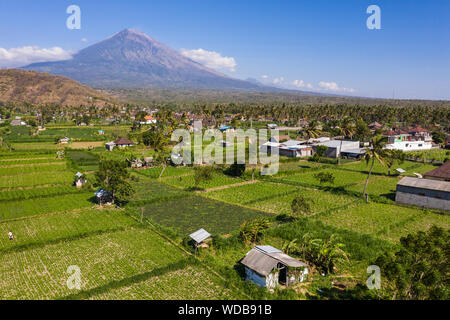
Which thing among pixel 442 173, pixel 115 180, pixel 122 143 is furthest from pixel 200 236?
pixel 122 143

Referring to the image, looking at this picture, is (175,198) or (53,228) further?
(175,198)

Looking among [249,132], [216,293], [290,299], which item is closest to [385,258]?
[290,299]

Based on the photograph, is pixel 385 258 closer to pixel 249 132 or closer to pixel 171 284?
pixel 171 284

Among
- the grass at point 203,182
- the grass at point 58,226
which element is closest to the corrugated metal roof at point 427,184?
the grass at point 203,182

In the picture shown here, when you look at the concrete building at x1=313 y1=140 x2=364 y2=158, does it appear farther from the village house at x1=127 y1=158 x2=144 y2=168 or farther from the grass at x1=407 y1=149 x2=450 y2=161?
the village house at x1=127 y1=158 x2=144 y2=168

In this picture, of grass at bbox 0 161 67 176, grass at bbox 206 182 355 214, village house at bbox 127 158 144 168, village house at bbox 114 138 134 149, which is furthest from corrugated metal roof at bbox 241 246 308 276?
village house at bbox 114 138 134 149

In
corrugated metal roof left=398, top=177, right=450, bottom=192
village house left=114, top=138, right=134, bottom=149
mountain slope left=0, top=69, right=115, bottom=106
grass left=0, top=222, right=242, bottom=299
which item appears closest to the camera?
grass left=0, top=222, right=242, bottom=299
